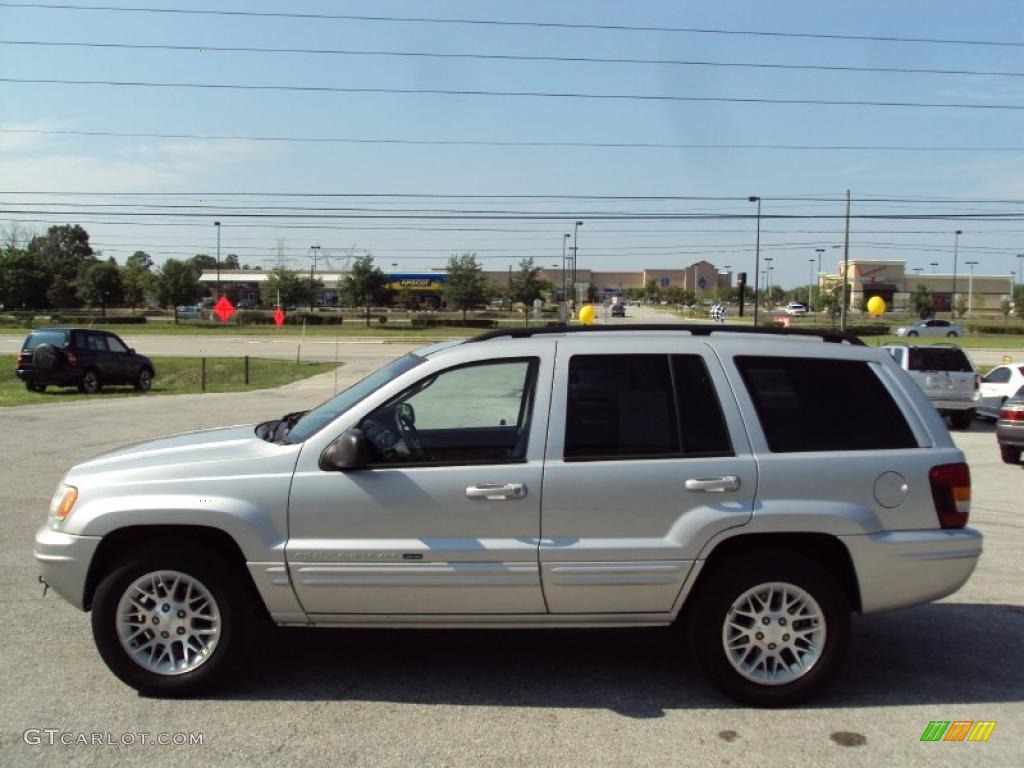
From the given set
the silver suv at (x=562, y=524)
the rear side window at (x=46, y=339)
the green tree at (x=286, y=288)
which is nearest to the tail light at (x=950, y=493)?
the silver suv at (x=562, y=524)

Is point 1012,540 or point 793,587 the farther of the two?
point 1012,540

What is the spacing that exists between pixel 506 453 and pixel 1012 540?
599 centimetres

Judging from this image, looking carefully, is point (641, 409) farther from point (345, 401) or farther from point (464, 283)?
point (464, 283)

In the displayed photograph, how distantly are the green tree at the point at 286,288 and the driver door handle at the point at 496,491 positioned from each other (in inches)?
2718

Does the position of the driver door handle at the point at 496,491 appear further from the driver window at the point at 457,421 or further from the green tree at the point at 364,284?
the green tree at the point at 364,284

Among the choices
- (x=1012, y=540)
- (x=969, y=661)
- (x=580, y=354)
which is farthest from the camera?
(x=1012, y=540)

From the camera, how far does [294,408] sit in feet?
65.9

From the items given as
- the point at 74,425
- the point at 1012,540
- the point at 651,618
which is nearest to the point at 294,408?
the point at 74,425

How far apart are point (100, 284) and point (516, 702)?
259 feet

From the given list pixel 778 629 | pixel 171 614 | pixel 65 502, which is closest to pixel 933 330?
pixel 778 629

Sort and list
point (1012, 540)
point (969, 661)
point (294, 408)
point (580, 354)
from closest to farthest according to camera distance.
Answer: point (580, 354)
point (969, 661)
point (1012, 540)
point (294, 408)

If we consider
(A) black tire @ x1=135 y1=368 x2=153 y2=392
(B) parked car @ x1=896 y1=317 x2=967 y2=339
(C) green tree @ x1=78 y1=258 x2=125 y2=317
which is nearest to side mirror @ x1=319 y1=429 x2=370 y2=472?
(A) black tire @ x1=135 y1=368 x2=153 y2=392

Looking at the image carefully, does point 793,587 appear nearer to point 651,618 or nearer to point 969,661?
point 651,618

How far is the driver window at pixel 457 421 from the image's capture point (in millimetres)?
4578
